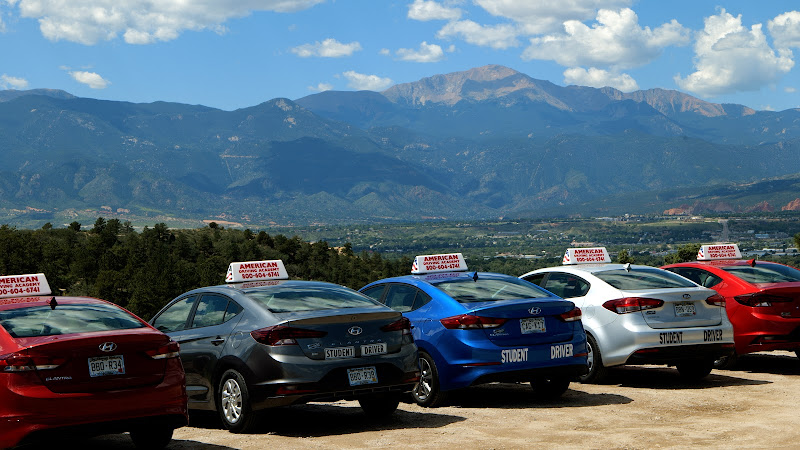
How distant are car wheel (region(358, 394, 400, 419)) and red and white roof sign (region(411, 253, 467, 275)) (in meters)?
2.57

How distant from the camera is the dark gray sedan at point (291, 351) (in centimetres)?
947

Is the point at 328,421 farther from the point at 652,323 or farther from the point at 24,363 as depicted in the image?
the point at 652,323

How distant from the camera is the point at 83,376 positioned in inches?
320

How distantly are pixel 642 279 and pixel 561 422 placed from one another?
3715 millimetres

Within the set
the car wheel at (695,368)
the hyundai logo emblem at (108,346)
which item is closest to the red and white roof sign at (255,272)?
the hyundai logo emblem at (108,346)

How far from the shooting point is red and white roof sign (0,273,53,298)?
998 cm

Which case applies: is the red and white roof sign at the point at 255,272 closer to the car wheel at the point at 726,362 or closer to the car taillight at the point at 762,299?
the car taillight at the point at 762,299

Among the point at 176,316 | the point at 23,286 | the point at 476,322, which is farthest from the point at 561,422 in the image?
the point at 23,286

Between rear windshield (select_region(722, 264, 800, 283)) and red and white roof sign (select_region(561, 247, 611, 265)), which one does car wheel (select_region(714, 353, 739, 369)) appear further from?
red and white roof sign (select_region(561, 247, 611, 265))

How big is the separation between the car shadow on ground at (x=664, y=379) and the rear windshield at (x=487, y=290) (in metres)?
1.94

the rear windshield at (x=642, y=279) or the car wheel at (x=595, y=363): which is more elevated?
the rear windshield at (x=642, y=279)

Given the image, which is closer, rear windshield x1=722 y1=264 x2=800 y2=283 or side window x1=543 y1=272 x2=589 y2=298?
side window x1=543 y1=272 x2=589 y2=298

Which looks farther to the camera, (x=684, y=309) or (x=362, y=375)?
(x=684, y=309)

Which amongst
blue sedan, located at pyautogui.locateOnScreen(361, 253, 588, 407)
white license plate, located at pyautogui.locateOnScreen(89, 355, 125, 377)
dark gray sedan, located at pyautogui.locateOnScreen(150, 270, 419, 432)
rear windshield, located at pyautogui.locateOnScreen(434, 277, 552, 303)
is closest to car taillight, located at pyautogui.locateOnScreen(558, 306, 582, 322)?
blue sedan, located at pyautogui.locateOnScreen(361, 253, 588, 407)
